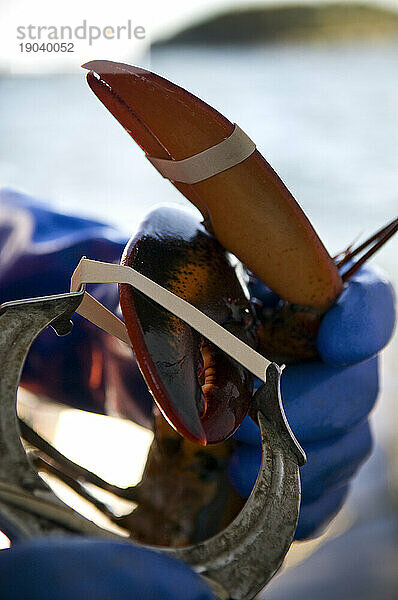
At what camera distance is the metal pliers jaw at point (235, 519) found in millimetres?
303

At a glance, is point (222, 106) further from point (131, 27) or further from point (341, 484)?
point (341, 484)

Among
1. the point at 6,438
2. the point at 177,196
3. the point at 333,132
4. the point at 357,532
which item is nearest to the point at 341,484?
the point at 357,532

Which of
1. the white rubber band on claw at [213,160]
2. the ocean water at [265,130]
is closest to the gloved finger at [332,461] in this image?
the white rubber band on claw at [213,160]

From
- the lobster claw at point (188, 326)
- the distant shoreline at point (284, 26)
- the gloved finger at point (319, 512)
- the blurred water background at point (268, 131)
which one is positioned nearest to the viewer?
the lobster claw at point (188, 326)

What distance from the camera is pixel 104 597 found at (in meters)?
0.24

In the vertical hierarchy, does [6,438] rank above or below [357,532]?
above

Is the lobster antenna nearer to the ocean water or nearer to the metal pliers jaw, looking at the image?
the metal pliers jaw

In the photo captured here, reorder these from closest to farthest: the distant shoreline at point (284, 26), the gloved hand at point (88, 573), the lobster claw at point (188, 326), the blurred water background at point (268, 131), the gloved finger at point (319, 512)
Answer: the gloved hand at point (88, 573), the lobster claw at point (188, 326), the gloved finger at point (319, 512), the blurred water background at point (268, 131), the distant shoreline at point (284, 26)

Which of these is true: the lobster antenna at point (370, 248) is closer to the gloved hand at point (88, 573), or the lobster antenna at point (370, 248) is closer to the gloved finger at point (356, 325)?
the gloved finger at point (356, 325)

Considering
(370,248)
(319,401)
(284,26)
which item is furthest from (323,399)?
(284,26)

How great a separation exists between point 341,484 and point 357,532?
0.17 ft

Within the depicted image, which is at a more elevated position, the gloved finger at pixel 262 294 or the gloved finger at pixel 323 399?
the gloved finger at pixel 262 294

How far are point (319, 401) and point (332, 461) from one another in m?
0.05

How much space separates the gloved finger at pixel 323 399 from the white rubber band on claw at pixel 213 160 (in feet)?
0.66
